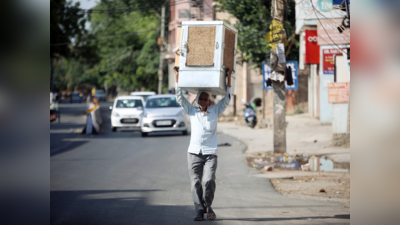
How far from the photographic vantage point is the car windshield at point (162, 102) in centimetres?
2093

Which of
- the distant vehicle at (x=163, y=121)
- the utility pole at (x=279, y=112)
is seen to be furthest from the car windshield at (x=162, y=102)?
the utility pole at (x=279, y=112)

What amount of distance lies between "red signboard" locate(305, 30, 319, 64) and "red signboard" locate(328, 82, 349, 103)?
A: 694cm

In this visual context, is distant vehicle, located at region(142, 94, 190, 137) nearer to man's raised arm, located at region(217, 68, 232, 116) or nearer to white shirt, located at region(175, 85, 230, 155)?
man's raised arm, located at region(217, 68, 232, 116)

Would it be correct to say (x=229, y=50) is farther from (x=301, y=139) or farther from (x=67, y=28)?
(x=67, y=28)

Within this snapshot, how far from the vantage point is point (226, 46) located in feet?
21.5

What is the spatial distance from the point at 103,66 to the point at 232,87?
55162 millimetres

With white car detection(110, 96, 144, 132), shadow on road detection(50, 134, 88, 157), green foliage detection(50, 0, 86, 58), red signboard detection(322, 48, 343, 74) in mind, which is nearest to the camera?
shadow on road detection(50, 134, 88, 157)

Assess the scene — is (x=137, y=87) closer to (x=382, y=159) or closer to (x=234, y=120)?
(x=234, y=120)

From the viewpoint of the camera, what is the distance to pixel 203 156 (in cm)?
629

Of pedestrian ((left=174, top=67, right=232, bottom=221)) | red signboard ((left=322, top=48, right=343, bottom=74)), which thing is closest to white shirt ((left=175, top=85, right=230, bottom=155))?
pedestrian ((left=174, top=67, right=232, bottom=221))

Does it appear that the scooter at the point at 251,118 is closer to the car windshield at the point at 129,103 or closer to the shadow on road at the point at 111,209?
the car windshield at the point at 129,103

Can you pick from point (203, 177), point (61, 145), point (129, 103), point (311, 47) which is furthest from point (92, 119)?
point (203, 177)

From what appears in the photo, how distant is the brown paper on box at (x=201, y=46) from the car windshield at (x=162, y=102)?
1446cm

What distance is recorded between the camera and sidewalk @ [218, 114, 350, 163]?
14223 mm
